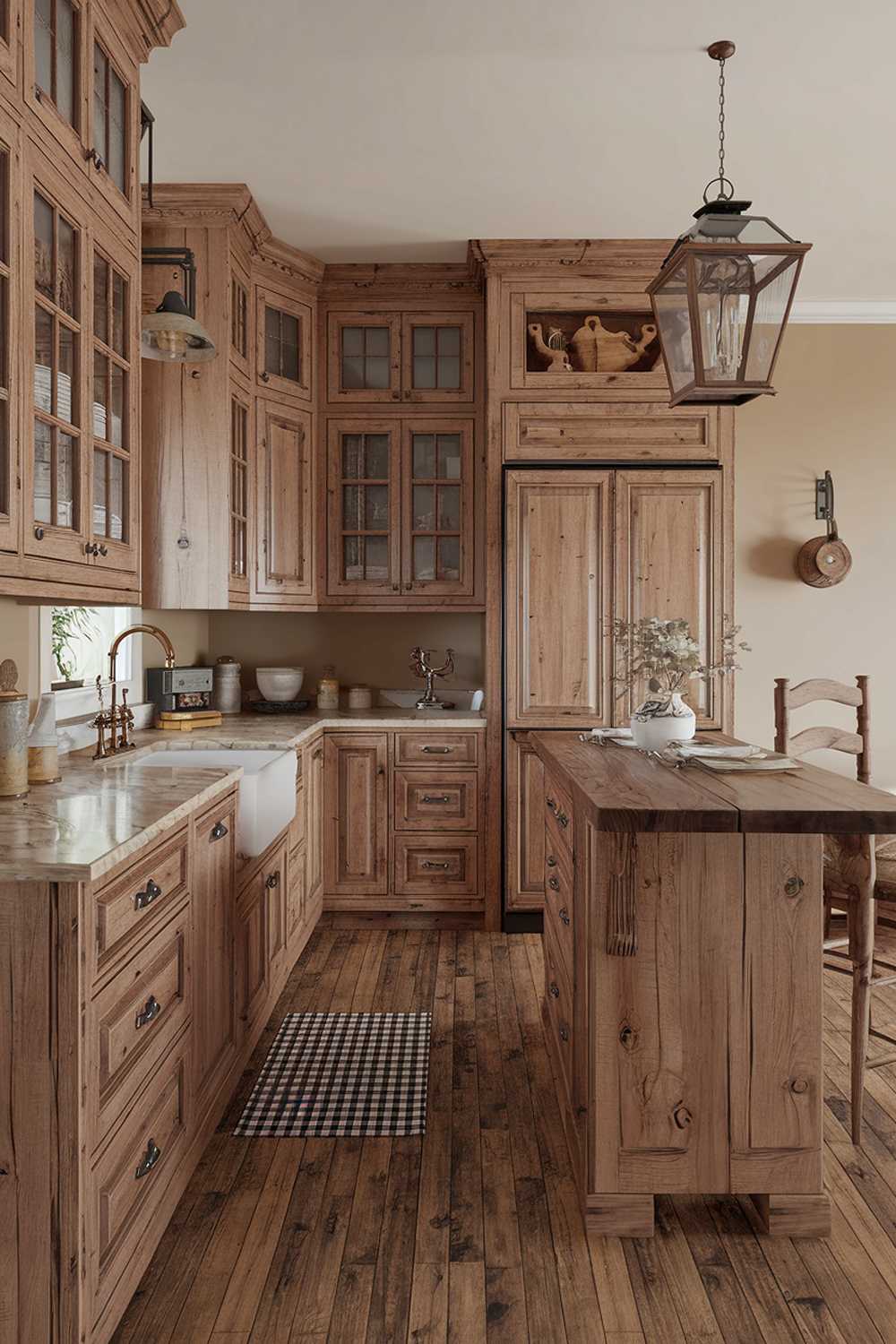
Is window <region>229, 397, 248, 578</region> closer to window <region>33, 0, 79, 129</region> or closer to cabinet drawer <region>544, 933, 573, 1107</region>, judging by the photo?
window <region>33, 0, 79, 129</region>

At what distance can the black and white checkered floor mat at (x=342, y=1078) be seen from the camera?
7.97 feet

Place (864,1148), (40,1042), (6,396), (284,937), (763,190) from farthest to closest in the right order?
1. (763,190)
2. (284,937)
3. (864,1148)
4. (6,396)
5. (40,1042)

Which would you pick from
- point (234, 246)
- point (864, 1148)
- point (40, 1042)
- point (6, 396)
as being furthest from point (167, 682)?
point (864, 1148)

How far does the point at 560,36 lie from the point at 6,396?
6.48ft

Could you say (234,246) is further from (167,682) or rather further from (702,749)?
(702,749)

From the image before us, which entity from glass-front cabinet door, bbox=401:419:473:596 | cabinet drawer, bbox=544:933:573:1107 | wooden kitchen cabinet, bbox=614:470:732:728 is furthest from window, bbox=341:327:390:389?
cabinet drawer, bbox=544:933:573:1107

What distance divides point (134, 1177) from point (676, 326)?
218 cm

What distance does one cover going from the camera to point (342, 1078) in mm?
2668

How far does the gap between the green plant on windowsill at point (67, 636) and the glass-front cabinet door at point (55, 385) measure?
124cm

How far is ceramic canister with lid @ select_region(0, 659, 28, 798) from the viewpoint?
2.07 metres

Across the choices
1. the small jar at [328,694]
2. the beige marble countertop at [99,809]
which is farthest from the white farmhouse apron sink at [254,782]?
the small jar at [328,694]

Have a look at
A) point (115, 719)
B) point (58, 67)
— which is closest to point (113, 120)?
point (58, 67)

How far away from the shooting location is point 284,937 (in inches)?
127

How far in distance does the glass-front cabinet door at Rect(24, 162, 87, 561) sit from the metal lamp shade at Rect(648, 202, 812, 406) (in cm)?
135
